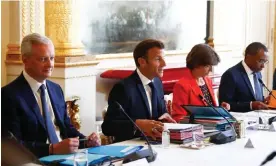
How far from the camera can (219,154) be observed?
2572mm

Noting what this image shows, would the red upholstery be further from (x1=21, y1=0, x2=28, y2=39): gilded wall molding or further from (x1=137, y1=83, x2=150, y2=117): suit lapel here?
(x1=137, y1=83, x2=150, y2=117): suit lapel

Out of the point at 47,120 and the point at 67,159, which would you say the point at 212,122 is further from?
the point at 67,159

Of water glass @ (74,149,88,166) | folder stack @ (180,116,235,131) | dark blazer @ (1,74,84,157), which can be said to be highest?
dark blazer @ (1,74,84,157)

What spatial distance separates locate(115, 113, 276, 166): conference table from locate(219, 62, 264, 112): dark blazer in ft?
4.70

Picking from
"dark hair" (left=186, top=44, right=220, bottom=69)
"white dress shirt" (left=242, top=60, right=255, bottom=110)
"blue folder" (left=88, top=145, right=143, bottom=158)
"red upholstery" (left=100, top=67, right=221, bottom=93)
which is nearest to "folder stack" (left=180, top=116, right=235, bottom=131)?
"dark hair" (left=186, top=44, right=220, bottom=69)

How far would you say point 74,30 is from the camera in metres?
4.47

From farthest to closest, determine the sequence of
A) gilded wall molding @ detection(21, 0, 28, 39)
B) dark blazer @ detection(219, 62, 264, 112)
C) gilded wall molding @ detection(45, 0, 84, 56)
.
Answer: dark blazer @ detection(219, 62, 264, 112)
gilded wall molding @ detection(45, 0, 84, 56)
gilded wall molding @ detection(21, 0, 28, 39)

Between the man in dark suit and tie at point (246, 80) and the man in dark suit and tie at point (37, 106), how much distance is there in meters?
1.97

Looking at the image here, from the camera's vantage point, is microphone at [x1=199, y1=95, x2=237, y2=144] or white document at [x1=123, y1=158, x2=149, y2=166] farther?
microphone at [x1=199, y1=95, x2=237, y2=144]

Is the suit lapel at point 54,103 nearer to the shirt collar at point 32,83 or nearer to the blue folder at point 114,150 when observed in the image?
the shirt collar at point 32,83

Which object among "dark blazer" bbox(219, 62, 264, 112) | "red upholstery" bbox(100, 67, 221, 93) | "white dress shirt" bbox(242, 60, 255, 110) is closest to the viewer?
"dark blazer" bbox(219, 62, 264, 112)

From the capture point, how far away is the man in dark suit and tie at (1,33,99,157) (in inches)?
101

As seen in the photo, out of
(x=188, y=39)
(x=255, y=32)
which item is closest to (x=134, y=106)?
(x=188, y=39)

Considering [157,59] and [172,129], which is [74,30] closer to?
[157,59]
